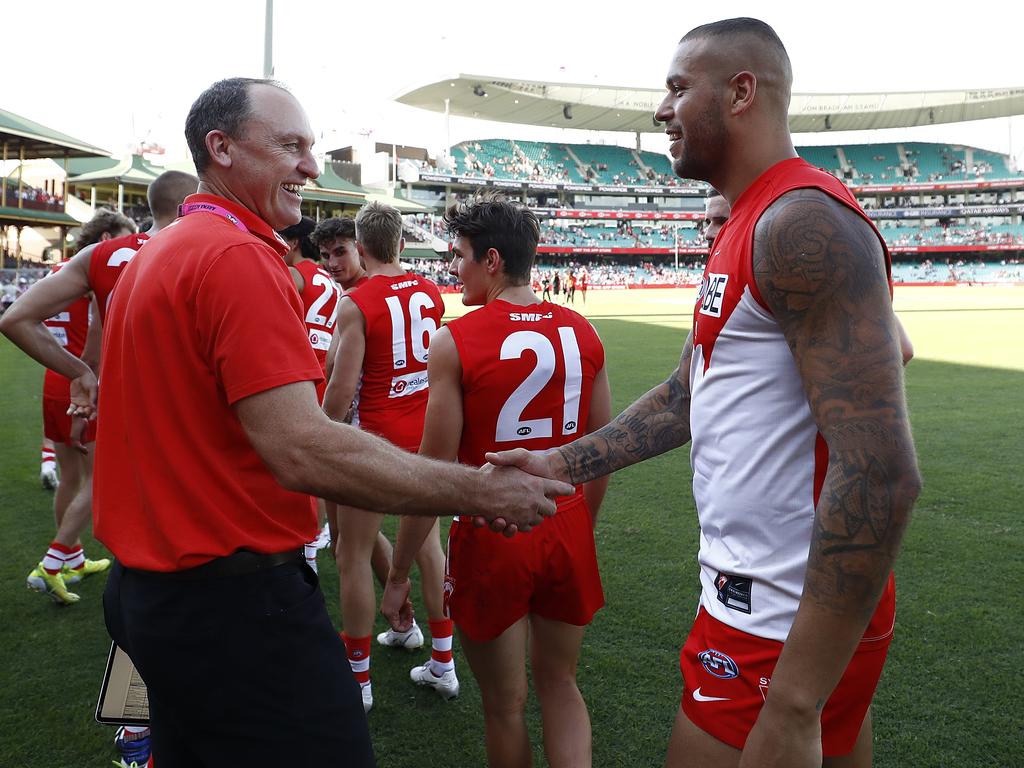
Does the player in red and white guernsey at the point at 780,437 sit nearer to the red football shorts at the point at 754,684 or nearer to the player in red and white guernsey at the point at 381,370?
the red football shorts at the point at 754,684

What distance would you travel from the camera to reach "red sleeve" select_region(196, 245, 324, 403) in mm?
1817

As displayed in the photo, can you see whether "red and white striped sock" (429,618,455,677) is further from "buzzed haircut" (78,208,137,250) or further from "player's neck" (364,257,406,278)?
"buzzed haircut" (78,208,137,250)

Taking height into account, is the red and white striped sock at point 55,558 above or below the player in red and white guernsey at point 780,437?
below

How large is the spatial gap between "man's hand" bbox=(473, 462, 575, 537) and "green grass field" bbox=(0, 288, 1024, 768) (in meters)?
1.59

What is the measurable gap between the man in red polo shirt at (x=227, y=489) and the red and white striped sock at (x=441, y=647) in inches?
83.1

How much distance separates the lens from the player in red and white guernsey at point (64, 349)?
4344mm

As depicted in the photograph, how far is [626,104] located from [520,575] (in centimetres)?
7694

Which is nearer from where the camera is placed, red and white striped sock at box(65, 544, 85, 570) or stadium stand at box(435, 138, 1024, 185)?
red and white striped sock at box(65, 544, 85, 570)

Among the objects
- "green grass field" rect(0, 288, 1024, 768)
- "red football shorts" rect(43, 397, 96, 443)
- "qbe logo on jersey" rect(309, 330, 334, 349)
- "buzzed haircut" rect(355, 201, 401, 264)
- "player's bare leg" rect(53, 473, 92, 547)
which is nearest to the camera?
"green grass field" rect(0, 288, 1024, 768)

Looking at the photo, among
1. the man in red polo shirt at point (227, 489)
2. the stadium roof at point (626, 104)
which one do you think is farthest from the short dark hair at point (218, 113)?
the stadium roof at point (626, 104)

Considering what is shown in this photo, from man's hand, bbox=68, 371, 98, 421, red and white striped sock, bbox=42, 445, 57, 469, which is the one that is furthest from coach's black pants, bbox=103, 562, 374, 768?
red and white striped sock, bbox=42, 445, 57, 469

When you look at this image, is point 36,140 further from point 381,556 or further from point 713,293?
point 713,293

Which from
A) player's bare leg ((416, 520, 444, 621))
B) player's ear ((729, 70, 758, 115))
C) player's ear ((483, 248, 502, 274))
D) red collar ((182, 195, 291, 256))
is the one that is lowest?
player's bare leg ((416, 520, 444, 621))

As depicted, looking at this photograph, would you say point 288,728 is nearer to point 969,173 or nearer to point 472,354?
point 472,354
